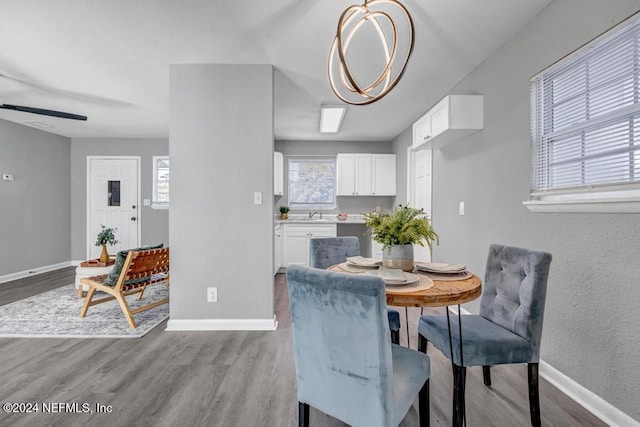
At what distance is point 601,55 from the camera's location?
167cm

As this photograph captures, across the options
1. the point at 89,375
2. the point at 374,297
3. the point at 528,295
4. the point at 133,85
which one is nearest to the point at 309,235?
the point at 133,85

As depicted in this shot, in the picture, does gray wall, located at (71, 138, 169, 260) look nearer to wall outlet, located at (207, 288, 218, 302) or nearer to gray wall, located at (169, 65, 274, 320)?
gray wall, located at (169, 65, 274, 320)

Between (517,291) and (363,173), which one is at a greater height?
(363,173)

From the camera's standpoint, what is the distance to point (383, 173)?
5.59 m

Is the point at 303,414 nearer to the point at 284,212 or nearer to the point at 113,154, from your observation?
the point at 284,212

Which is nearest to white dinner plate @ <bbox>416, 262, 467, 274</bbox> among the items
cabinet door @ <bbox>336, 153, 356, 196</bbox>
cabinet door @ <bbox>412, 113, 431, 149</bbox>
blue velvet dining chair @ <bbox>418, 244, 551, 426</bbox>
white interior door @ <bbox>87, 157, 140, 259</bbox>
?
blue velvet dining chair @ <bbox>418, 244, 551, 426</bbox>

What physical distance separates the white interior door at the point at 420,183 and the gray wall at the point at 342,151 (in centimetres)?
105

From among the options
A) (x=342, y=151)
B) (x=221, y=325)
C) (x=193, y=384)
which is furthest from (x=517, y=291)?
(x=342, y=151)

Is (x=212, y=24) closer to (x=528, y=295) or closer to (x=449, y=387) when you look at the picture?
(x=528, y=295)

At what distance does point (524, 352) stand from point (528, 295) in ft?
0.92

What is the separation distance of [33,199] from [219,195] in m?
4.45

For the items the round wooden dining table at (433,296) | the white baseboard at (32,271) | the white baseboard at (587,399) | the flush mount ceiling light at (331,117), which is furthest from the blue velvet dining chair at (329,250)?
the white baseboard at (32,271)

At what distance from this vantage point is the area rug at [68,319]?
108 inches

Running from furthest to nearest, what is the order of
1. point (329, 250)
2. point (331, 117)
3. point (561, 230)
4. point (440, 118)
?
point (331, 117)
point (440, 118)
point (329, 250)
point (561, 230)
